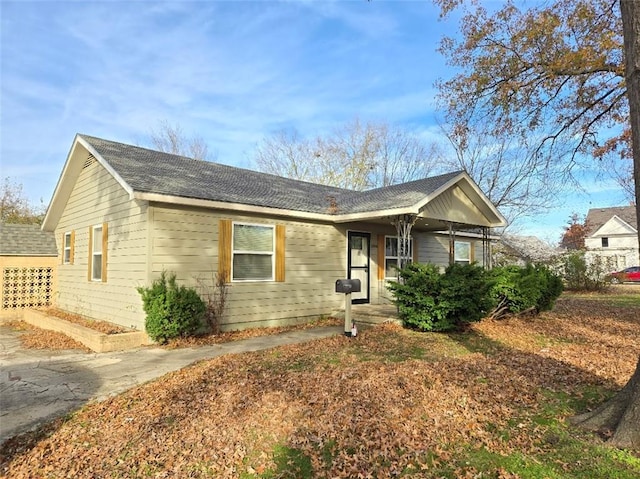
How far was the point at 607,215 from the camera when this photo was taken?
145 ft

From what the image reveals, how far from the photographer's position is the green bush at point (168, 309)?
24.1ft

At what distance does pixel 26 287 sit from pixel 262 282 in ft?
27.4

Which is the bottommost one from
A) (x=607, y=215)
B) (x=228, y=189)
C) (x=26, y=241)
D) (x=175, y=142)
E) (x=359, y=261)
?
(x=359, y=261)

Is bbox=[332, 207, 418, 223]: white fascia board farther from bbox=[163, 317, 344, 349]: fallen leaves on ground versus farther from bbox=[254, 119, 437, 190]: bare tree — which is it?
bbox=[254, 119, 437, 190]: bare tree

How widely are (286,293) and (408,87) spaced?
9.81 metres

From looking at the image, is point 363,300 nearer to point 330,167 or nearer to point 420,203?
point 420,203

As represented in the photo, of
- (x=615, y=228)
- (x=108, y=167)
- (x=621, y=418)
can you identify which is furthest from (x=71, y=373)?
(x=615, y=228)

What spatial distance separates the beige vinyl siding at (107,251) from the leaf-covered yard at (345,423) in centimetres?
341

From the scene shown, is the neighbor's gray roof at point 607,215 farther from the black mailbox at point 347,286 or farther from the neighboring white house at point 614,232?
the black mailbox at point 347,286

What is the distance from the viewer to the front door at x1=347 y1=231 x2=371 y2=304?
11.3 m

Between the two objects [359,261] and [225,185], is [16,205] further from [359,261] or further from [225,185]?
[359,261]

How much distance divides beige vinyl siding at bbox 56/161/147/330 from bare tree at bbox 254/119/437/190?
17.9 m

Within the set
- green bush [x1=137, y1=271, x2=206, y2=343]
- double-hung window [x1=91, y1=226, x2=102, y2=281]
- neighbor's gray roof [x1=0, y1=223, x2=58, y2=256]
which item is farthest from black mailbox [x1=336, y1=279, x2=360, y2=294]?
neighbor's gray roof [x1=0, y1=223, x2=58, y2=256]

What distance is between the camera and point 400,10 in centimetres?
1000
